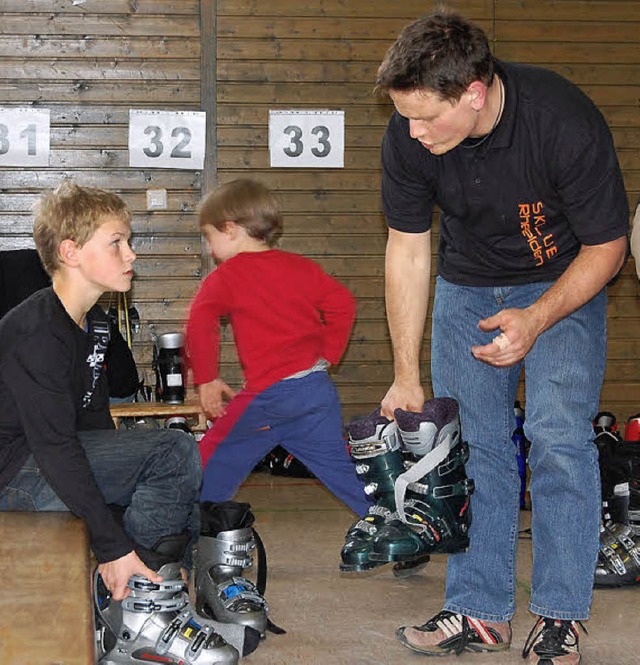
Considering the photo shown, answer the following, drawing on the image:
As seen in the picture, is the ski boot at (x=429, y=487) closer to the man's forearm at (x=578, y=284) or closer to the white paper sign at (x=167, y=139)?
the man's forearm at (x=578, y=284)

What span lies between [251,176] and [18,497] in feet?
15.5

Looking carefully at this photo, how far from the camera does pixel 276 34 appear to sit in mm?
6973

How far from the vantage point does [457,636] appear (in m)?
2.68

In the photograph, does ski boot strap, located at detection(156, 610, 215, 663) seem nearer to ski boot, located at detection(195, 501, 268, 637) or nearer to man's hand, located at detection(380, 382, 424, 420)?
ski boot, located at detection(195, 501, 268, 637)

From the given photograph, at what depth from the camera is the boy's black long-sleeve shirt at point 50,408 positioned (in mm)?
2346

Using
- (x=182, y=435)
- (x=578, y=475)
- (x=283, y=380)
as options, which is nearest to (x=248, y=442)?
(x=283, y=380)

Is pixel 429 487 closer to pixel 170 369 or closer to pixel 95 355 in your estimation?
pixel 95 355

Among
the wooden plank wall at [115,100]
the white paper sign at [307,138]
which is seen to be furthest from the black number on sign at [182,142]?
the white paper sign at [307,138]

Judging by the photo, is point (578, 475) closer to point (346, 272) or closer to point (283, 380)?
point (283, 380)

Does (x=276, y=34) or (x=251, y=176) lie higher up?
(x=276, y=34)

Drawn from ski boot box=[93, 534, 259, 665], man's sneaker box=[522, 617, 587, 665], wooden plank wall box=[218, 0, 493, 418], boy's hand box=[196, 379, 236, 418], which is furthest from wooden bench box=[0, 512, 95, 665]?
wooden plank wall box=[218, 0, 493, 418]

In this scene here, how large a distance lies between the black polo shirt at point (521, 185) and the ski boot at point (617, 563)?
4.15 feet

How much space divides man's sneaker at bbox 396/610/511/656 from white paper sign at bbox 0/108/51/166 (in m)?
4.99

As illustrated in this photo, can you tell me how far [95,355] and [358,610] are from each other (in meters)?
1.11
